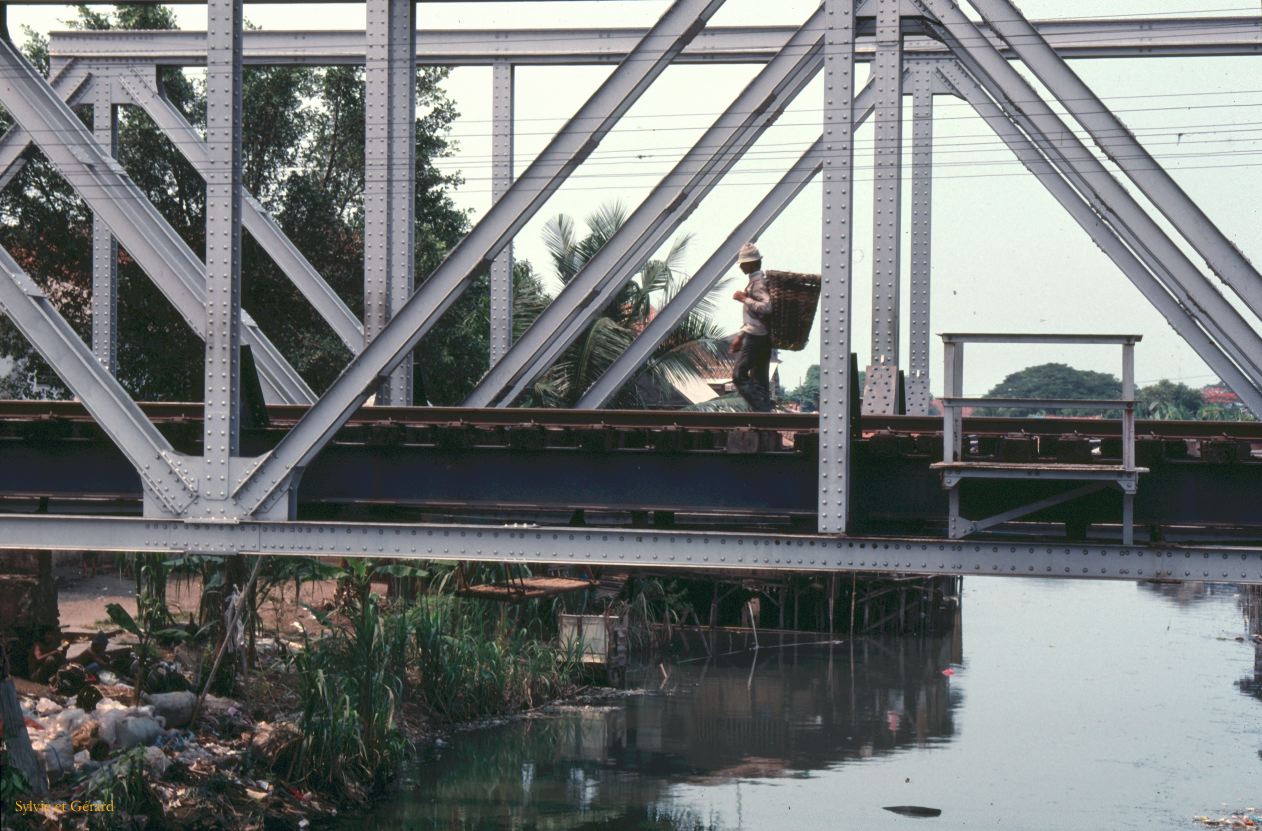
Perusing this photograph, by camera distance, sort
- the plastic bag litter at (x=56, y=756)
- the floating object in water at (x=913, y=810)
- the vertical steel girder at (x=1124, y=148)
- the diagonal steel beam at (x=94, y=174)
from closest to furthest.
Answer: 1. the vertical steel girder at (x=1124, y=148)
2. the diagonal steel beam at (x=94, y=174)
3. the plastic bag litter at (x=56, y=756)
4. the floating object in water at (x=913, y=810)

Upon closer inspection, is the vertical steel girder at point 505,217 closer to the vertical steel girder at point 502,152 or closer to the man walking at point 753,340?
the man walking at point 753,340

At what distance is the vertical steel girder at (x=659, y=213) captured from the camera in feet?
39.6

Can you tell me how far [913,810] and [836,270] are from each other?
926 centimetres

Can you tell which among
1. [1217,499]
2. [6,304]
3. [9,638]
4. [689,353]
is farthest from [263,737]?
[689,353]

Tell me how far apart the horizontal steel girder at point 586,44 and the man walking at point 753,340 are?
4651mm

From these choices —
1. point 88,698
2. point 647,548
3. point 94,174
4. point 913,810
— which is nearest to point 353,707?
point 88,698

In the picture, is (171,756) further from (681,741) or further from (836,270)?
(836,270)

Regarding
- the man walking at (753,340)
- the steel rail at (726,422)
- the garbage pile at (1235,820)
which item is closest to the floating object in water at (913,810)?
the garbage pile at (1235,820)

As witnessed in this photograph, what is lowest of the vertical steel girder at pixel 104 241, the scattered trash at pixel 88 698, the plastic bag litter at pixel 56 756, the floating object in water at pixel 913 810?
the floating object in water at pixel 913 810

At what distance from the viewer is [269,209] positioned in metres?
31.4

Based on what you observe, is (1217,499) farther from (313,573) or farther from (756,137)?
(313,573)

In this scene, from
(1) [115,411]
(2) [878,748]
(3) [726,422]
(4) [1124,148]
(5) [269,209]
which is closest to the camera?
(4) [1124,148]

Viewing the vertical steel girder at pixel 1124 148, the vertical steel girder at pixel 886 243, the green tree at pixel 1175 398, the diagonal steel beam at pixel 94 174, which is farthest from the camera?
the green tree at pixel 1175 398

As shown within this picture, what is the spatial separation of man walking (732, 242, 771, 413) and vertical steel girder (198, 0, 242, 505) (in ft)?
15.0
